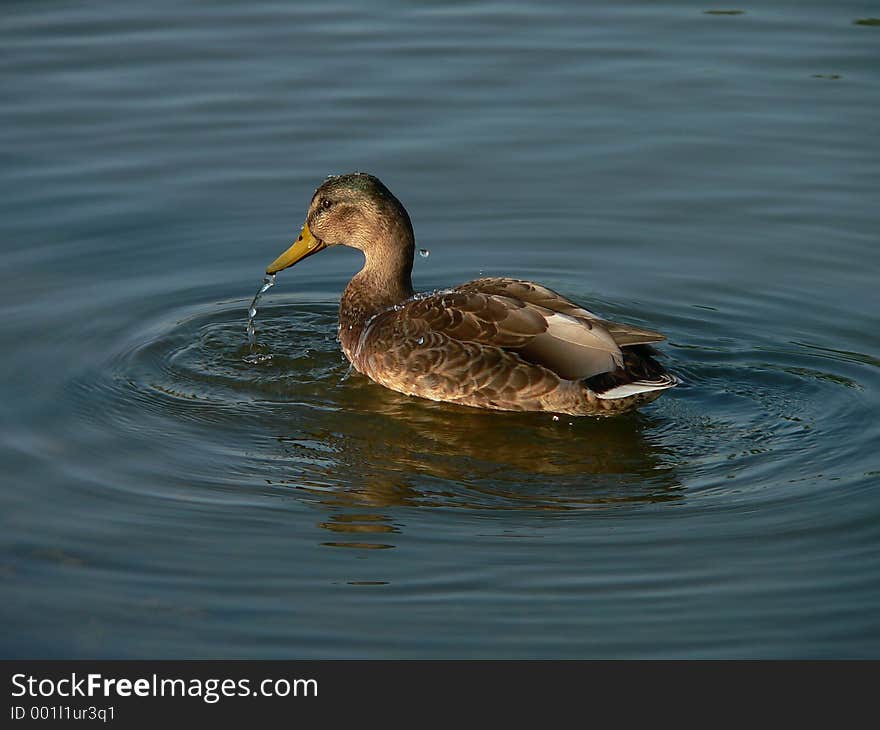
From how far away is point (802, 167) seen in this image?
1066 centimetres

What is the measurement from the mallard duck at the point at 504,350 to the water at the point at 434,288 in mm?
138

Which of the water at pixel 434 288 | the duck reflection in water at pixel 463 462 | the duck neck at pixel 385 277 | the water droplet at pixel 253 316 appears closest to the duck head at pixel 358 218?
the duck neck at pixel 385 277

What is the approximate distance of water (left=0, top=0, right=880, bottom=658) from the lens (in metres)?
5.87

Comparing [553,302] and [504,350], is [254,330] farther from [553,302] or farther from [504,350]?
[553,302]

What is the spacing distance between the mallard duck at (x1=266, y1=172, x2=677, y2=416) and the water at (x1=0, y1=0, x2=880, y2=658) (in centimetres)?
14

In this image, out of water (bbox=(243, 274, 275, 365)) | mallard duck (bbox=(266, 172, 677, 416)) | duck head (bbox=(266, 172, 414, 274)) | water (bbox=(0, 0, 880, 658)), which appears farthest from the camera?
duck head (bbox=(266, 172, 414, 274))

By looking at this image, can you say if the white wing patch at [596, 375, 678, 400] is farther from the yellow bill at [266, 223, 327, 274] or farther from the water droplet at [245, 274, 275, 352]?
the yellow bill at [266, 223, 327, 274]

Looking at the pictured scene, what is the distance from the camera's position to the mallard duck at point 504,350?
25.3 ft

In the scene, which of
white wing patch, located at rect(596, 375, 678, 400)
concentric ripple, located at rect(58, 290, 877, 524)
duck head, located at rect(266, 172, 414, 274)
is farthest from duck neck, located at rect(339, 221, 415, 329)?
Answer: white wing patch, located at rect(596, 375, 678, 400)

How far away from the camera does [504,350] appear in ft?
26.1

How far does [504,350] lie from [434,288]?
1.52m

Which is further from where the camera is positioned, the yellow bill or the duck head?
the yellow bill

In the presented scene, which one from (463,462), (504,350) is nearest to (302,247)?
(504,350)

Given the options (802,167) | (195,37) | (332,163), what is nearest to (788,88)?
(802,167)
